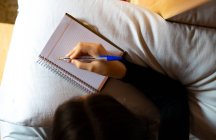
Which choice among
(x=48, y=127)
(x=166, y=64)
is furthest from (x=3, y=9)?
(x=166, y=64)

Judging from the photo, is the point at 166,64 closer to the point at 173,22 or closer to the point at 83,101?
the point at 173,22

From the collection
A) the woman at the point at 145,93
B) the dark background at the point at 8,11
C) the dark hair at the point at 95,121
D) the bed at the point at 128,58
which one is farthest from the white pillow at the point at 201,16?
the dark background at the point at 8,11

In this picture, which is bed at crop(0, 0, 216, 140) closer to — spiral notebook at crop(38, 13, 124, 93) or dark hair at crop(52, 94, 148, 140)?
spiral notebook at crop(38, 13, 124, 93)

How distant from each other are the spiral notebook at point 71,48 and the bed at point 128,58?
0.05ft

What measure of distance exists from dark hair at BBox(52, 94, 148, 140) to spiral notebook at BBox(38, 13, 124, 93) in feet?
0.42


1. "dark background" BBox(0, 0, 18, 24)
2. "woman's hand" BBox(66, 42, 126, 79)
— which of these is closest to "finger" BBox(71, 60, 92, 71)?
"woman's hand" BBox(66, 42, 126, 79)

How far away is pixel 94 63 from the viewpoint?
783 millimetres

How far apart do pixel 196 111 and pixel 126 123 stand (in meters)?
0.24

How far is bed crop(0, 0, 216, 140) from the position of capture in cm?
77

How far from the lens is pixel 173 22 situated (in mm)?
769

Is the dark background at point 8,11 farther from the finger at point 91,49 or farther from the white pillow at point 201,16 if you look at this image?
the white pillow at point 201,16

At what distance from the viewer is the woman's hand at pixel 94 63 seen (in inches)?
30.7

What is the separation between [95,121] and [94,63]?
0.66 ft

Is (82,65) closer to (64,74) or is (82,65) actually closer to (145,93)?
(64,74)
